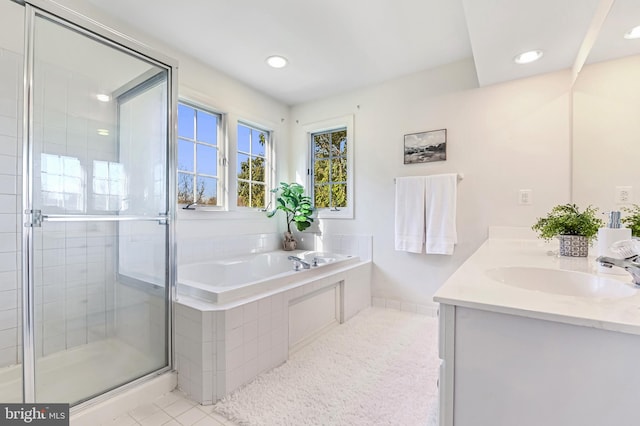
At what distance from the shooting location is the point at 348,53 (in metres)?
2.44

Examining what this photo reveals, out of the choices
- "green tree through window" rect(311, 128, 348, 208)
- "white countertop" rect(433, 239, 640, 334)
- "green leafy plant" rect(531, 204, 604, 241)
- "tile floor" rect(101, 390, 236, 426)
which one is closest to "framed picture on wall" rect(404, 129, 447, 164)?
"green tree through window" rect(311, 128, 348, 208)

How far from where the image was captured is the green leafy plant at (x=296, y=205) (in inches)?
125

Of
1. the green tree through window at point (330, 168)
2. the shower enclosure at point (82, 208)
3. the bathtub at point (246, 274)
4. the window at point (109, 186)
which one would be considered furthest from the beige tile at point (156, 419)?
the green tree through window at point (330, 168)

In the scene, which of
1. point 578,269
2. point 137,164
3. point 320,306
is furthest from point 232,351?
point 578,269

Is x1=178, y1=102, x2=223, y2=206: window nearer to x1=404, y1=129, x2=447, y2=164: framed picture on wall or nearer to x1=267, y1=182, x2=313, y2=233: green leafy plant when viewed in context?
x1=267, y1=182, x2=313, y2=233: green leafy plant

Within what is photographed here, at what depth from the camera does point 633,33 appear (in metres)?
1.49

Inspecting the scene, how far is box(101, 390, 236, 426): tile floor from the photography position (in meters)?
1.37

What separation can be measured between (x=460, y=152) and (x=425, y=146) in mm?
311

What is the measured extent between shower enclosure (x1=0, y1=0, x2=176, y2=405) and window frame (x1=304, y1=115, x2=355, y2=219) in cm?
181

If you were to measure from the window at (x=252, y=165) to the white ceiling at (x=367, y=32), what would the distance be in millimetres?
662

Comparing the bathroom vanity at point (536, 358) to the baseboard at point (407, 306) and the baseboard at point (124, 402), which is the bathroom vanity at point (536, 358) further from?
the baseboard at point (407, 306)

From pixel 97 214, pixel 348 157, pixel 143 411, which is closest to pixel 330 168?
pixel 348 157

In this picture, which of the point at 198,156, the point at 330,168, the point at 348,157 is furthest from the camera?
the point at 330,168

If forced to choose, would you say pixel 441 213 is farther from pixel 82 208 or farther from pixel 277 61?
pixel 82 208
